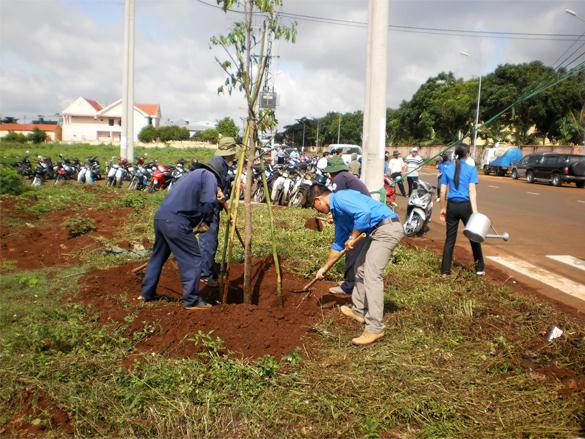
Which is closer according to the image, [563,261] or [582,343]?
[582,343]

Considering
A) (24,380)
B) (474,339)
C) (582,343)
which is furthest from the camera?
(474,339)

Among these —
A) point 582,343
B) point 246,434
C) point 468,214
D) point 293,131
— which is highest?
point 293,131

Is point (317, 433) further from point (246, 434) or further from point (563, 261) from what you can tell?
point (563, 261)

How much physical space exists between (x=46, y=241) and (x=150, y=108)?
8614cm

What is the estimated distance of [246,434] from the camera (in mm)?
2980

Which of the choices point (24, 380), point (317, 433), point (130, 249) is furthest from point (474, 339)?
point (130, 249)

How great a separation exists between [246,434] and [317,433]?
0.43 m

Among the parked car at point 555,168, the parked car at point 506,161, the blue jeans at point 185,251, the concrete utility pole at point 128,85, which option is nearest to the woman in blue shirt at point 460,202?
the blue jeans at point 185,251

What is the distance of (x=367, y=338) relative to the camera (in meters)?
4.27

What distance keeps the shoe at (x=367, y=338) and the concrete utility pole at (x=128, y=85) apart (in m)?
15.7

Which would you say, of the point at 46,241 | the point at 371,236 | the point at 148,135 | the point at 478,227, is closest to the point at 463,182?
the point at 478,227

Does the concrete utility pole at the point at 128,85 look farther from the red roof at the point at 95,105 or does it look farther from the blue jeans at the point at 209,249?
the red roof at the point at 95,105

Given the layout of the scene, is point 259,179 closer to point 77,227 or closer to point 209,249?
point 77,227

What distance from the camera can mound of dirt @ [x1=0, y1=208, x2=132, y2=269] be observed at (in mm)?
7168
